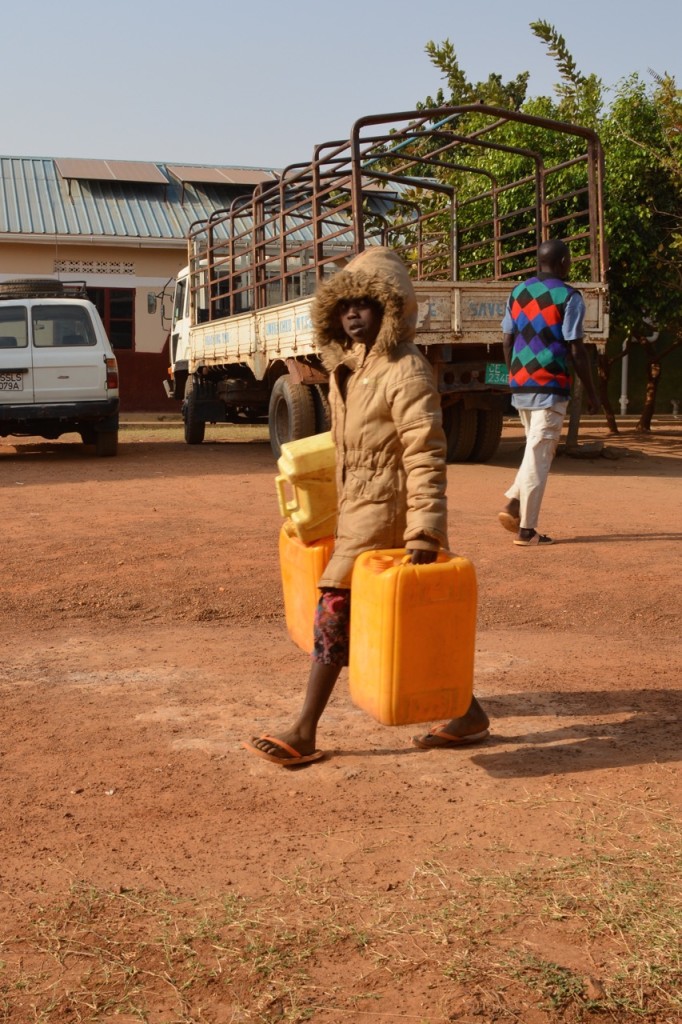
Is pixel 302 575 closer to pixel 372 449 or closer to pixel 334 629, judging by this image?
pixel 334 629

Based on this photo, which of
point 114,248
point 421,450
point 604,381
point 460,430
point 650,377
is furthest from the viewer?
point 114,248

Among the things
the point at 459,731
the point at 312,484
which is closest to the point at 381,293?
the point at 312,484

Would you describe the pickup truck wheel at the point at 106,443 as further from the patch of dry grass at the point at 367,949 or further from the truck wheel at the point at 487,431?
the patch of dry grass at the point at 367,949

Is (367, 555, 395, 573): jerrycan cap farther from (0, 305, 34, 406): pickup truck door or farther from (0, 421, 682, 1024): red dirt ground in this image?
(0, 305, 34, 406): pickup truck door

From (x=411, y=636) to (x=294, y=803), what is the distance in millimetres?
596

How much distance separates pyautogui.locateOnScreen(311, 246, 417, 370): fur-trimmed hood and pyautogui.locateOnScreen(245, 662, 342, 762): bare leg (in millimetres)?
1007

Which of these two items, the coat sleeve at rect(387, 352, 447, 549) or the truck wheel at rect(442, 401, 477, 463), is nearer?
the coat sleeve at rect(387, 352, 447, 549)

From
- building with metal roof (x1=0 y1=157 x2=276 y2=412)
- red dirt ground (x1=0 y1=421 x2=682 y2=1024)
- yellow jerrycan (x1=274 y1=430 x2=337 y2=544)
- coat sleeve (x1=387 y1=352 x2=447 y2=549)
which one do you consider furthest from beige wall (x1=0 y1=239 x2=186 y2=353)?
coat sleeve (x1=387 y1=352 x2=447 y2=549)

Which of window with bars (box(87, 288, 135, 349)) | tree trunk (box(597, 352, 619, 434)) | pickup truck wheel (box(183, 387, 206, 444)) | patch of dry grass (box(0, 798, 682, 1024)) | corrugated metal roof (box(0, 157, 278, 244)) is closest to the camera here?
patch of dry grass (box(0, 798, 682, 1024))

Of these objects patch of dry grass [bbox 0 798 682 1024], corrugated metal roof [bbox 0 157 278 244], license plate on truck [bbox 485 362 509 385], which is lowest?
patch of dry grass [bbox 0 798 682 1024]

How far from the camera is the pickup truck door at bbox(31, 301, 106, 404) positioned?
43.8ft

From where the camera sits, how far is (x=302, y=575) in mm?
4309

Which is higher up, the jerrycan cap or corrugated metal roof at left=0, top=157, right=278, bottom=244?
corrugated metal roof at left=0, top=157, right=278, bottom=244

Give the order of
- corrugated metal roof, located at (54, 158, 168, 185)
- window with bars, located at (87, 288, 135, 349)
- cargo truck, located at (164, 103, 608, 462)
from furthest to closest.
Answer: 1. corrugated metal roof, located at (54, 158, 168, 185)
2. window with bars, located at (87, 288, 135, 349)
3. cargo truck, located at (164, 103, 608, 462)
